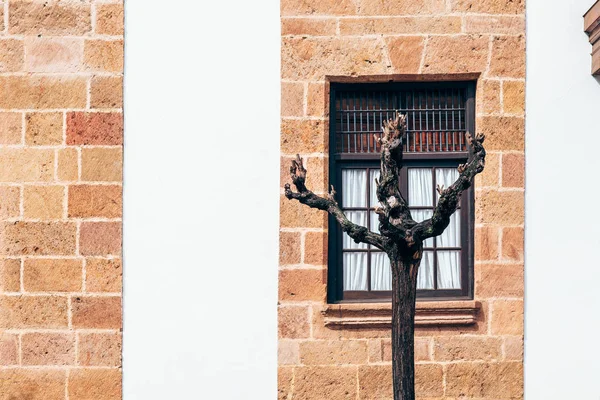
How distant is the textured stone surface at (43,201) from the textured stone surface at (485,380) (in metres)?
3.23

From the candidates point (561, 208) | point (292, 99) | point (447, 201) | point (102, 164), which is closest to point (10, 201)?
point (102, 164)

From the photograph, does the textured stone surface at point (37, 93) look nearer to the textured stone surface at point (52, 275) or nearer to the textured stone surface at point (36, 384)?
the textured stone surface at point (52, 275)

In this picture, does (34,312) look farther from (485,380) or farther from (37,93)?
(485,380)

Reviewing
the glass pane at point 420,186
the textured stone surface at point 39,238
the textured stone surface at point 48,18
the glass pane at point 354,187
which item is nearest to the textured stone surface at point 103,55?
the textured stone surface at point 48,18

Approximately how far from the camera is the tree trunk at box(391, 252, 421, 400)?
559cm

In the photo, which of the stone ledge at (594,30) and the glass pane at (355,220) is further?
the glass pane at (355,220)

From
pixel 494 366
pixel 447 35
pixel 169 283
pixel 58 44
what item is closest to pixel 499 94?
pixel 447 35

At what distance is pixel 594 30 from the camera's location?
23.4ft

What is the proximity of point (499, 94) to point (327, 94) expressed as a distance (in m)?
1.32

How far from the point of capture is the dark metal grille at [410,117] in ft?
24.5

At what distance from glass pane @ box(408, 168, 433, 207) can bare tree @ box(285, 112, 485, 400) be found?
1.87 metres

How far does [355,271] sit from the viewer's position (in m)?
7.48

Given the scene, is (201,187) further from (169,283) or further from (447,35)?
(447,35)

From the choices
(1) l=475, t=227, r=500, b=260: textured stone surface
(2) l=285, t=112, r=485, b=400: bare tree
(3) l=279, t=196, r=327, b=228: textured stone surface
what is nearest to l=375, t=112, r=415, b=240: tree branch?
(2) l=285, t=112, r=485, b=400: bare tree
